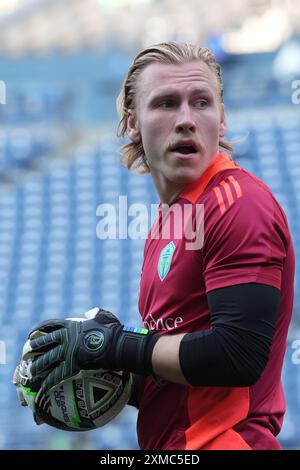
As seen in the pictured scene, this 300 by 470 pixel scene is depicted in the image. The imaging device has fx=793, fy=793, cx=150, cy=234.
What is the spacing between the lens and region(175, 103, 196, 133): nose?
2219 millimetres

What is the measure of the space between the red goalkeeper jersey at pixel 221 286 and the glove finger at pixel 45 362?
0.28 m

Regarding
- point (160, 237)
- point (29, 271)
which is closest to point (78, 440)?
point (29, 271)

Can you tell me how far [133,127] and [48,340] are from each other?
77cm

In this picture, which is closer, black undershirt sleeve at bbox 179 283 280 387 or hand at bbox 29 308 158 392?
black undershirt sleeve at bbox 179 283 280 387

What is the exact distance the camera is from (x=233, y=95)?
495 inches

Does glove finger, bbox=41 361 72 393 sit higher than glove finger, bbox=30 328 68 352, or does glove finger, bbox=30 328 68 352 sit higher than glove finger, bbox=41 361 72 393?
glove finger, bbox=30 328 68 352

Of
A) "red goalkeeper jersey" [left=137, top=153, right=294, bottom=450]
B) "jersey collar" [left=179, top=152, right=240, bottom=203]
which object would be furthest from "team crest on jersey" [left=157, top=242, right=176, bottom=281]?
"jersey collar" [left=179, top=152, right=240, bottom=203]

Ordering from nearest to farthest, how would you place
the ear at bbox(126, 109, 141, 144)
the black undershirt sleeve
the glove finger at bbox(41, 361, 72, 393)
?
1. the black undershirt sleeve
2. the glove finger at bbox(41, 361, 72, 393)
3. the ear at bbox(126, 109, 141, 144)

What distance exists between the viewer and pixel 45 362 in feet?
7.13

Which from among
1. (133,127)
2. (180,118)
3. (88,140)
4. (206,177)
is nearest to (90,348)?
(206,177)

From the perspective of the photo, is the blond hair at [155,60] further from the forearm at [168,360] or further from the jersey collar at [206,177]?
the forearm at [168,360]

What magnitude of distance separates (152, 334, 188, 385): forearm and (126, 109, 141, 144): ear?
78 cm

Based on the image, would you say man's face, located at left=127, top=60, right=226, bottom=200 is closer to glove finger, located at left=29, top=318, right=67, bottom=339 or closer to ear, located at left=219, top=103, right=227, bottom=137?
ear, located at left=219, top=103, right=227, bottom=137

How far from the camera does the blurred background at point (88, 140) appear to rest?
9.33 m
